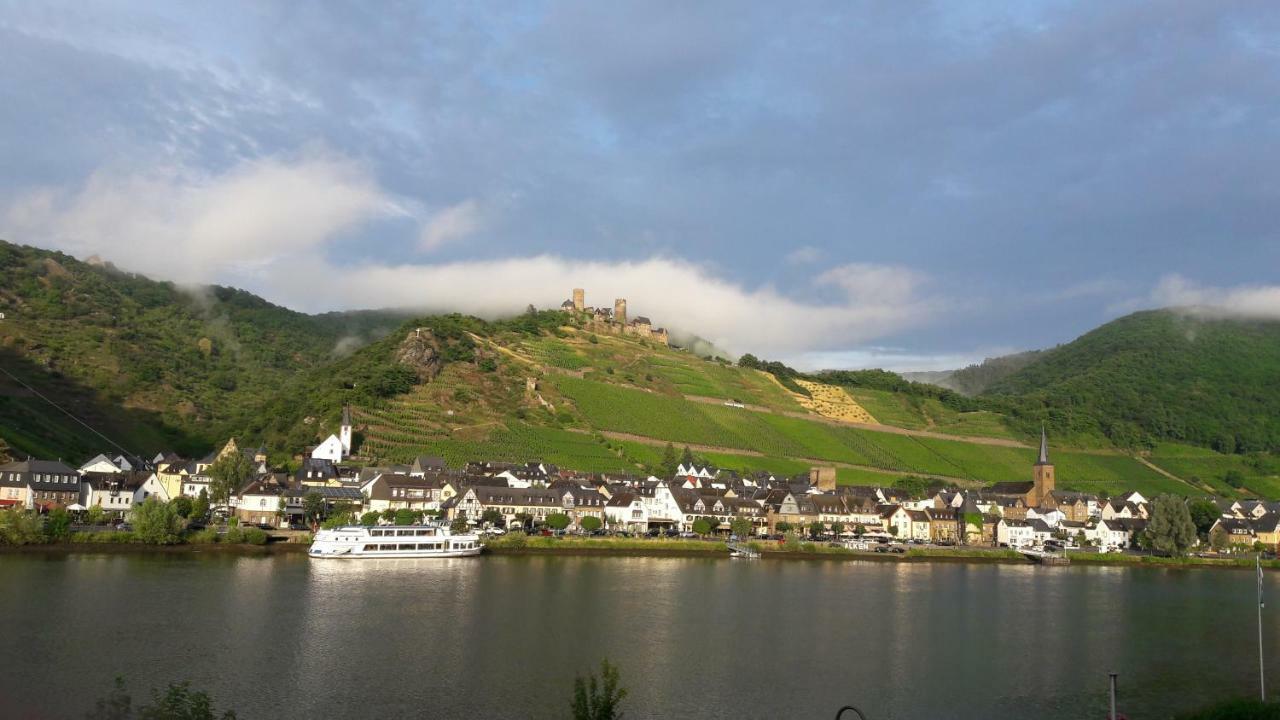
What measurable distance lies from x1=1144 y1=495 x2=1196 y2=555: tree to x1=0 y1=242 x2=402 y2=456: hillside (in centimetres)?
8591

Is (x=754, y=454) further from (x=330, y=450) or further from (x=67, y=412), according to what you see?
(x=67, y=412)

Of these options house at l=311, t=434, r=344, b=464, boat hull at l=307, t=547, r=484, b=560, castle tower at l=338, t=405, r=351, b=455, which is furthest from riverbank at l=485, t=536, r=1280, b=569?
castle tower at l=338, t=405, r=351, b=455

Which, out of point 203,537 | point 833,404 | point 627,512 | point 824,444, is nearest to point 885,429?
point 833,404

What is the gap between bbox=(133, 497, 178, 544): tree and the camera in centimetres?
5356

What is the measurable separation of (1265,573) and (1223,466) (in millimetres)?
57714

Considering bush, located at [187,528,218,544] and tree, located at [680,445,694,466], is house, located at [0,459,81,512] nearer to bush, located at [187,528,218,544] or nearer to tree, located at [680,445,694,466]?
bush, located at [187,528,218,544]

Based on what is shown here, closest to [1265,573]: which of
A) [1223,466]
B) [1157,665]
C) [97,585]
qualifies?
[1157,665]

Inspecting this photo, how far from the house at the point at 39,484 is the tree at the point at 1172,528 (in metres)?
80.0

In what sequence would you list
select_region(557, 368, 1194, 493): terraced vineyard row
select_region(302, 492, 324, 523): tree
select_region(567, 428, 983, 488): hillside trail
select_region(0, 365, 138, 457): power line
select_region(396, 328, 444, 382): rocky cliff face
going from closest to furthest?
1. select_region(302, 492, 324, 523): tree
2. select_region(0, 365, 138, 457): power line
3. select_region(567, 428, 983, 488): hillside trail
4. select_region(396, 328, 444, 382): rocky cliff face
5. select_region(557, 368, 1194, 493): terraced vineyard row

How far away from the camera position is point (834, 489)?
92438 millimetres

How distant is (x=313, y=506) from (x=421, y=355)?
148 feet

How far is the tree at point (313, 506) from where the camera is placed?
64062 mm

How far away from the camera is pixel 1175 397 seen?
151750 mm

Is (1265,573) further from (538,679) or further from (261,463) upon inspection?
(261,463)
